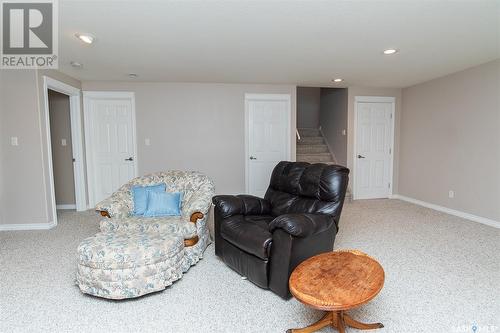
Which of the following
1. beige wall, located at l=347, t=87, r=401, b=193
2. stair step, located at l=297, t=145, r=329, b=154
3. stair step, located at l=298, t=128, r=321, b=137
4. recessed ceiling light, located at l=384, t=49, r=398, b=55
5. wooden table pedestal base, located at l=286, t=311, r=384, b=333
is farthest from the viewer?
stair step, located at l=298, t=128, r=321, b=137

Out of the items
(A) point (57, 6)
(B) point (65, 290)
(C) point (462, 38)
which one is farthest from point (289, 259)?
(C) point (462, 38)

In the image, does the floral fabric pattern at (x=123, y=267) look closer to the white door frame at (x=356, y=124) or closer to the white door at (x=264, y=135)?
the white door at (x=264, y=135)

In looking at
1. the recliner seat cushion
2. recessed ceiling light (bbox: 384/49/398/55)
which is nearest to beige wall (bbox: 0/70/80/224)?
the recliner seat cushion

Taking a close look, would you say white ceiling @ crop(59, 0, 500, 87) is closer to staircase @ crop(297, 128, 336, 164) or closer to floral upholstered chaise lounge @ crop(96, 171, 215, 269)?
floral upholstered chaise lounge @ crop(96, 171, 215, 269)

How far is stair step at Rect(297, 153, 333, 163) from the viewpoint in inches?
238

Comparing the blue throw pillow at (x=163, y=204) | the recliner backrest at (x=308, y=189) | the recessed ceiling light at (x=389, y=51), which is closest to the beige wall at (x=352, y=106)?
the recessed ceiling light at (x=389, y=51)

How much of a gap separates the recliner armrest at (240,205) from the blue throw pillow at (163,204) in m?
0.49

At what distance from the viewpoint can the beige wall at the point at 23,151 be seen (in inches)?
143

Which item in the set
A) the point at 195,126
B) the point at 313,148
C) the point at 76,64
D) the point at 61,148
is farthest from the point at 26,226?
the point at 313,148

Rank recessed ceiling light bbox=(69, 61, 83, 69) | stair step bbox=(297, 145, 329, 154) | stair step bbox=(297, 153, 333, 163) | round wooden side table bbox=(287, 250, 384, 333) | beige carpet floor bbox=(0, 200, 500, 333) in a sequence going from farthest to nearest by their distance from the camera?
stair step bbox=(297, 145, 329, 154) → stair step bbox=(297, 153, 333, 163) → recessed ceiling light bbox=(69, 61, 83, 69) → beige carpet floor bbox=(0, 200, 500, 333) → round wooden side table bbox=(287, 250, 384, 333)

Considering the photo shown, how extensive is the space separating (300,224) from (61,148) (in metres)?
4.79

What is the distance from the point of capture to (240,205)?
2.82m

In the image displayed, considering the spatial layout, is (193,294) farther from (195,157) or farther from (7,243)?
(195,157)

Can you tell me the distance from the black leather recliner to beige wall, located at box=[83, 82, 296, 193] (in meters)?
2.02
